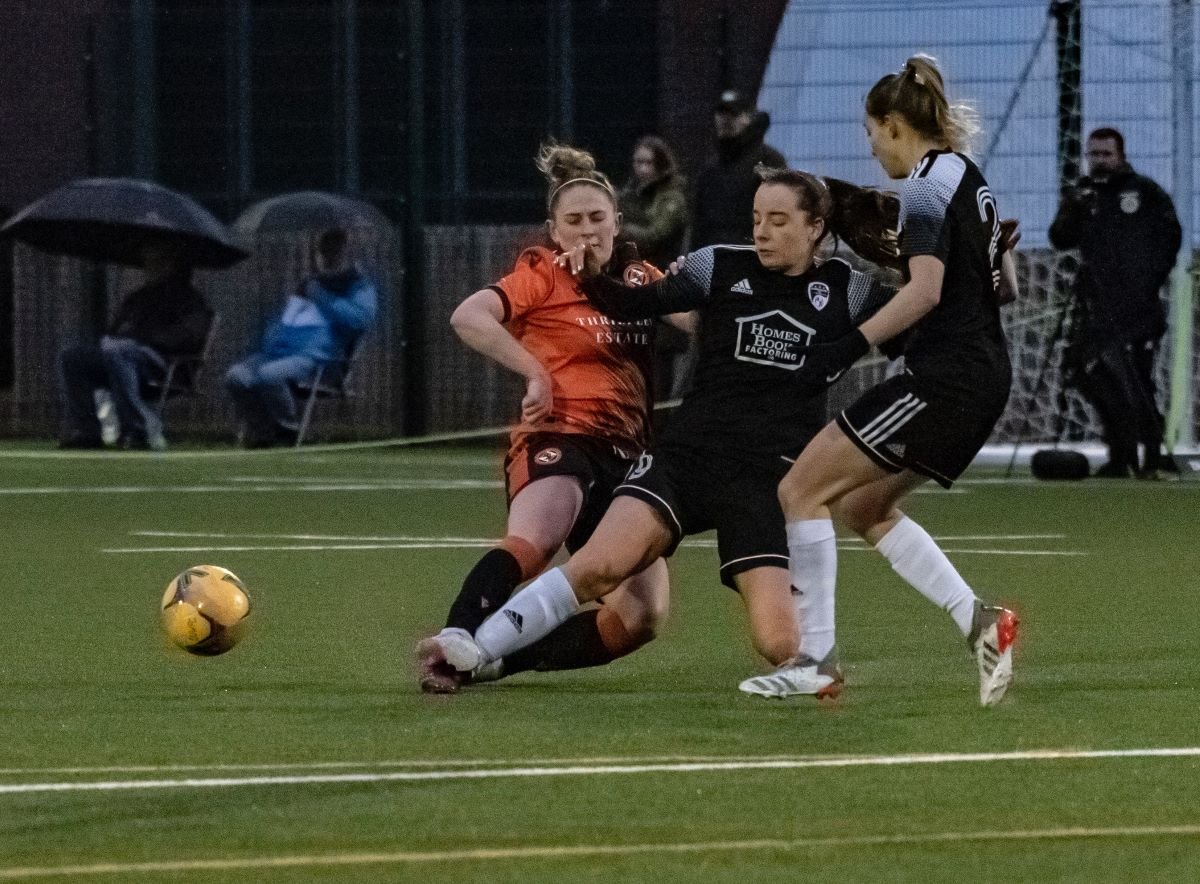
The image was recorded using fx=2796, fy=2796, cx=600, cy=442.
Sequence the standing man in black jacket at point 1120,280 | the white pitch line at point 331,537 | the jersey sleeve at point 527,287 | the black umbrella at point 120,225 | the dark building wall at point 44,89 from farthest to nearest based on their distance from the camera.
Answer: the dark building wall at point 44,89
the black umbrella at point 120,225
the standing man in black jacket at point 1120,280
the white pitch line at point 331,537
the jersey sleeve at point 527,287

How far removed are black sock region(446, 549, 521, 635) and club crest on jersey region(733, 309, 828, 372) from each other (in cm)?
A: 84

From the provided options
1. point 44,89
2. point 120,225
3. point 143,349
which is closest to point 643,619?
point 143,349

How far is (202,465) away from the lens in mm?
18781

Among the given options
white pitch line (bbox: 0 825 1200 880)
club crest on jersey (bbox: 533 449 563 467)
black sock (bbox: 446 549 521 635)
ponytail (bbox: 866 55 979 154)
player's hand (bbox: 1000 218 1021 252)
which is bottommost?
white pitch line (bbox: 0 825 1200 880)

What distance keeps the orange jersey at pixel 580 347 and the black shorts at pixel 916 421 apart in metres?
0.83

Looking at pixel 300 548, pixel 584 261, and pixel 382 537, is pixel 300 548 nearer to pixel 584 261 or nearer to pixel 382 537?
pixel 382 537

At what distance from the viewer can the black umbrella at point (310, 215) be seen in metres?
21.2

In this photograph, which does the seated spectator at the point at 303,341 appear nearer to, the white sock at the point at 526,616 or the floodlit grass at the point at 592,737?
the floodlit grass at the point at 592,737

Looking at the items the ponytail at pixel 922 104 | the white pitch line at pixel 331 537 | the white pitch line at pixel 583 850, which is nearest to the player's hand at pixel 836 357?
the ponytail at pixel 922 104

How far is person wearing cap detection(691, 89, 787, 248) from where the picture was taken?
16.9m

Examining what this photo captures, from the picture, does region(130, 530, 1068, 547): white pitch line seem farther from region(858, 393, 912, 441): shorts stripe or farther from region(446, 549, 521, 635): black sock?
region(858, 393, 912, 441): shorts stripe

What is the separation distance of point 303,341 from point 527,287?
1265 cm

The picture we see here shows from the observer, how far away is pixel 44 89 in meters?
24.3

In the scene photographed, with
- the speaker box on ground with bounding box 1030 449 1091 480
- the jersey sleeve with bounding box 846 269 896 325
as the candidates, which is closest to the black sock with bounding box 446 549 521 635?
the jersey sleeve with bounding box 846 269 896 325
